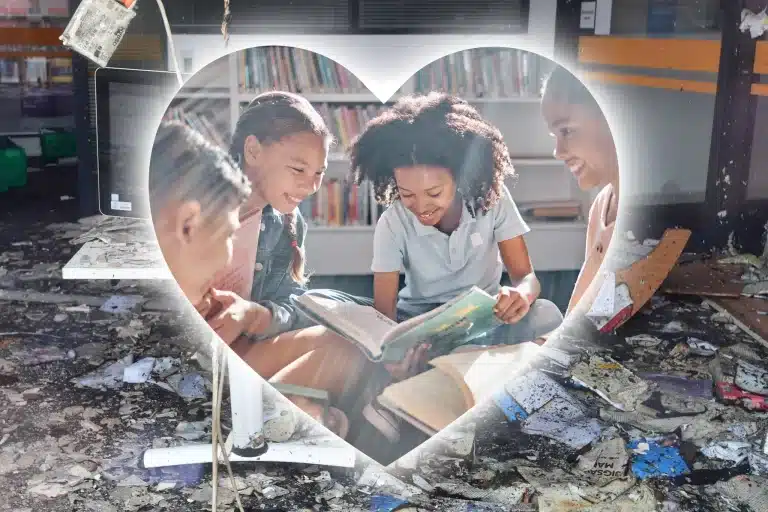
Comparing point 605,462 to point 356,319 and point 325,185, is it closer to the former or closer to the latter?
point 356,319

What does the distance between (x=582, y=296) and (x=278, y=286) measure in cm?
65

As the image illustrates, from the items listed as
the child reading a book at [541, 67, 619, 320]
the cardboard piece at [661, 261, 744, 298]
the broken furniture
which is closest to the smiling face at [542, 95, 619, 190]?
the child reading a book at [541, 67, 619, 320]

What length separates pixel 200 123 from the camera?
1.62 meters

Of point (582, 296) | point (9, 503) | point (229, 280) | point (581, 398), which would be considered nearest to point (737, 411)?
point (581, 398)

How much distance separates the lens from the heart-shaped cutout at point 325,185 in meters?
1.64

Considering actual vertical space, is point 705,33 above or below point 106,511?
above

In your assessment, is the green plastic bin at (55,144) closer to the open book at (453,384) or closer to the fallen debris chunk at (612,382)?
the fallen debris chunk at (612,382)

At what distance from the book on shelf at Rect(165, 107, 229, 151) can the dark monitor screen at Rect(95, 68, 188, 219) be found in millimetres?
558

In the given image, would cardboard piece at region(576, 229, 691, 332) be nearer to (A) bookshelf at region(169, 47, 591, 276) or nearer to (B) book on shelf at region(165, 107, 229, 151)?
(A) bookshelf at region(169, 47, 591, 276)

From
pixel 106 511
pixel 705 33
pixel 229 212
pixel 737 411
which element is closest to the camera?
pixel 229 212

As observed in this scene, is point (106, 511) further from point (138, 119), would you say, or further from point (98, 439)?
point (138, 119)

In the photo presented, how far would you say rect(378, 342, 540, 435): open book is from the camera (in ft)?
5.98

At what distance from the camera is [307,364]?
1822 millimetres

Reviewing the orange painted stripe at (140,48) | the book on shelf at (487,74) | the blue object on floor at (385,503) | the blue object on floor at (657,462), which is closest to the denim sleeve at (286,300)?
the book on shelf at (487,74)
